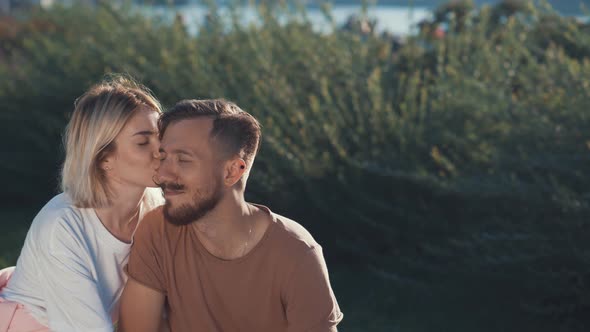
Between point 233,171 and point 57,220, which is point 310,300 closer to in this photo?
point 233,171

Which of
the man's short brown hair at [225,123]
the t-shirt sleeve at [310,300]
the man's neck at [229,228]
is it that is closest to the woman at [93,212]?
the man's short brown hair at [225,123]

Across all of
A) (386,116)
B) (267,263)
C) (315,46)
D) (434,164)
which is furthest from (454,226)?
(267,263)

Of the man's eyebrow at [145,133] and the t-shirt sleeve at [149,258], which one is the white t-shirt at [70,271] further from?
the man's eyebrow at [145,133]

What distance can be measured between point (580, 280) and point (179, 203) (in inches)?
98.2

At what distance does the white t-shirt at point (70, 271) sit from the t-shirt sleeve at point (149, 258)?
114 mm

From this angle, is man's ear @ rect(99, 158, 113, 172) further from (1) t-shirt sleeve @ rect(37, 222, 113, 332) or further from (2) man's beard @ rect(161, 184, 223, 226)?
(2) man's beard @ rect(161, 184, 223, 226)

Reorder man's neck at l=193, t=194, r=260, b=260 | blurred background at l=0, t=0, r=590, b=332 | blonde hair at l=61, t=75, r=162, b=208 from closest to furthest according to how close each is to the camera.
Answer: man's neck at l=193, t=194, r=260, b=260
blonde hair at l=61, t=75, r=162, b=208
blurred background at l=0, t=0, r=590, b=332

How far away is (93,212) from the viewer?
122 inches

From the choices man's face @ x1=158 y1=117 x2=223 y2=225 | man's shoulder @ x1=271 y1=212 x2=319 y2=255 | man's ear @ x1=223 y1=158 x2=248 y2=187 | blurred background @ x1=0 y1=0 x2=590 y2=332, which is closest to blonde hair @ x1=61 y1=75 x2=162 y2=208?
man's face @ x1=158 y1=117 x2=223 y2=225

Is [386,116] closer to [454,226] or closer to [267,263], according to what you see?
[454,226]

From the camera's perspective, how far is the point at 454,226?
5.29 m

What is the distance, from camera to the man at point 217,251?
281 centimetres

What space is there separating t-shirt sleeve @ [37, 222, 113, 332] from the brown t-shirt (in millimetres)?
151

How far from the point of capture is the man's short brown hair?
112 inches
